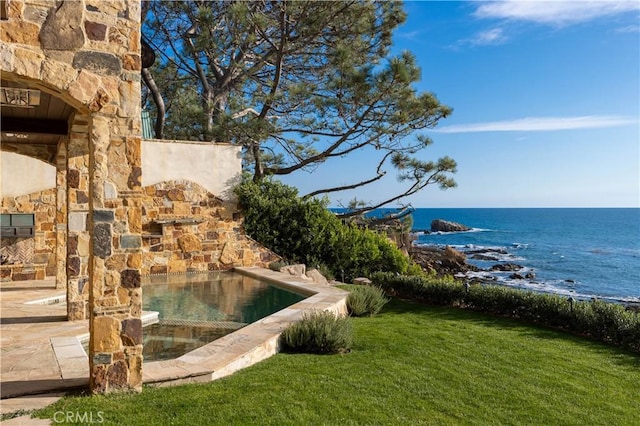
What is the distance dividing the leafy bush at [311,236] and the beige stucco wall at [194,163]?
1.72 feet

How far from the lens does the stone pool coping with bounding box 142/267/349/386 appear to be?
4203mm

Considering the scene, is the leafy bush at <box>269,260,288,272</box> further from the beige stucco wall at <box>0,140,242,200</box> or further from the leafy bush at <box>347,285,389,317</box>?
the leafy bush at <box>347,285,389,317</box>

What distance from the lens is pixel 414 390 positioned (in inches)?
172

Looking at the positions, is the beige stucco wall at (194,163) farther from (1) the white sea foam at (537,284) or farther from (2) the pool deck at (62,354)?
(1) the white sea foam at (537,284)

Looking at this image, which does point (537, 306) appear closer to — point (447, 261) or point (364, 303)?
point (364, 303)

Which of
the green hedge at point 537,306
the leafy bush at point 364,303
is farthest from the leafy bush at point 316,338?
the green hedge at point 537,306

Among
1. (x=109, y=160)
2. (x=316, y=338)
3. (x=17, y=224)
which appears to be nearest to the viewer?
(x=109, y=160)

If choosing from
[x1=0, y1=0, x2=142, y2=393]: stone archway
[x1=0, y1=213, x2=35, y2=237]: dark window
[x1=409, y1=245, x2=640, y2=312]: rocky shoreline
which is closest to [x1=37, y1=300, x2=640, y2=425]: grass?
[x1=0, y1=0, x2=142, y2=393]: stone archway

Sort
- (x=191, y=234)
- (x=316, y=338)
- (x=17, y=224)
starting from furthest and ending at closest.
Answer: (x=191, y=234), (x=17, y=224), (x=316, y=338)

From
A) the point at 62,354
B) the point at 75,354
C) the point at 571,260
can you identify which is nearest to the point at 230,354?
the point at 75,354

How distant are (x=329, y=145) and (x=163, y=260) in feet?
19.6

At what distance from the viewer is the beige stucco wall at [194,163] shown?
11.6 meters

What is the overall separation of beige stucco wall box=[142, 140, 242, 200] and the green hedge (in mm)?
5300

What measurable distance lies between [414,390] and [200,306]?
A: 4757 mm
